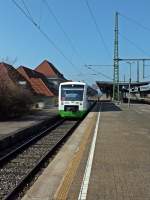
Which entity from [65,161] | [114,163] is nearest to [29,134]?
[65,161]

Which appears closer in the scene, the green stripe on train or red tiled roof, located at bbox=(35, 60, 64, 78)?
the green stripe on train

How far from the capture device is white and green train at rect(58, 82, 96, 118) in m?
39.2

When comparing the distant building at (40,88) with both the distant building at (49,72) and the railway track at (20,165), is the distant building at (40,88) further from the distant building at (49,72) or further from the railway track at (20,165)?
the railway track at (20,165)

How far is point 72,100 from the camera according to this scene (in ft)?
128

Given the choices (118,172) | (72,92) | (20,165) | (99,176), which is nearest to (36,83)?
(72,92)

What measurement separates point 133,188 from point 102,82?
350ft

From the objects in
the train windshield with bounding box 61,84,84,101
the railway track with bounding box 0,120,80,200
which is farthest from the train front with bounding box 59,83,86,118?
the railway track with bounding box 0,120,80,200

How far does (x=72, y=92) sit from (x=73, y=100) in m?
1.05

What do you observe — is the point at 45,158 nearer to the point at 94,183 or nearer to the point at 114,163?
the point at 114,163

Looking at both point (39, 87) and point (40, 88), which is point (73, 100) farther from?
point (39, 87)

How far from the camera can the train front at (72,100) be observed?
1544 inches

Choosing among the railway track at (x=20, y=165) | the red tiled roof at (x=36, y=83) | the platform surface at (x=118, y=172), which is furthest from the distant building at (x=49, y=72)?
the platform surface at (x=118, y=172)

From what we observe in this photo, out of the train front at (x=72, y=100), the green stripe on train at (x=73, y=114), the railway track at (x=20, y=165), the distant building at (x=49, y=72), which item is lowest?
the railway track at (x=20, y=165)

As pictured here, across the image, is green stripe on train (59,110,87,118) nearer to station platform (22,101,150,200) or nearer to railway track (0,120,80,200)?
railway track (0,120,80,200)
